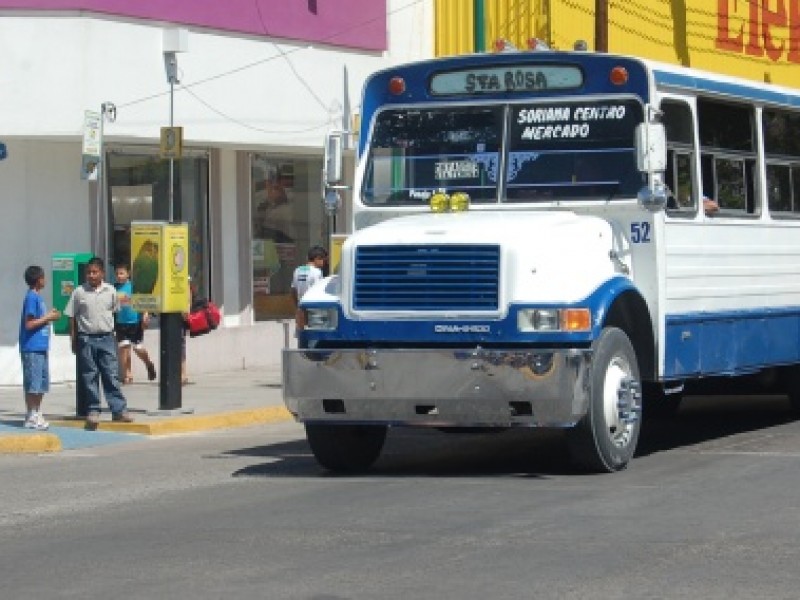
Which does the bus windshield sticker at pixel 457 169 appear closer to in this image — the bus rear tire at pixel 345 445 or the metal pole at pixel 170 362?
the bus rear tire at pixel 345 445

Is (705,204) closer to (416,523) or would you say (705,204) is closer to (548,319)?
(548,319)

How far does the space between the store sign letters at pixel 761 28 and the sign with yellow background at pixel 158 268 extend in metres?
19.5

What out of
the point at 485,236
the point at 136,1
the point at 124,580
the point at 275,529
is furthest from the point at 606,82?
the point at 136,1

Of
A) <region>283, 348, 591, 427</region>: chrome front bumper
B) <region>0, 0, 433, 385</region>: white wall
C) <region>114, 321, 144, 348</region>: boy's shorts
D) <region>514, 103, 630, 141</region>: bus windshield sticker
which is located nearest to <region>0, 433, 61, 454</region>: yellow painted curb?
<region>283, 348, 591, 427</region>: chrome front bumper

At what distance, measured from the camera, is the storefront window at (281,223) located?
26328 mm

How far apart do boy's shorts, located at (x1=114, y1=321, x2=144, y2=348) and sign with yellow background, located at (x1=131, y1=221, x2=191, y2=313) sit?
3510mm

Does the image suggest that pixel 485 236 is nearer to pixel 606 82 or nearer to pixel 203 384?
pixel 606 82

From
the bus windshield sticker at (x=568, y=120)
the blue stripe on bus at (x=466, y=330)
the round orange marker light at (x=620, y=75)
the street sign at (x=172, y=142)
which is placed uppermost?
the street sign at (x=172, y=142)

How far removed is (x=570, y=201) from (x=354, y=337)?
203 cm

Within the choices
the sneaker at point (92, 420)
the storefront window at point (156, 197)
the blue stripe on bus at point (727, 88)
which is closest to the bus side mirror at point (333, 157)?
the blue stripe on bus at point (727, 88)

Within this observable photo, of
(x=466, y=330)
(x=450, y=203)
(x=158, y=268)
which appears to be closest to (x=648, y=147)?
(x=450, y=203)

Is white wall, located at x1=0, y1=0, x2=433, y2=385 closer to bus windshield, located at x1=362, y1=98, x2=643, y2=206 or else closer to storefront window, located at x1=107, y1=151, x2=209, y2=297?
storefront window, located at x1=107, y1=151, x2=209, y2=297

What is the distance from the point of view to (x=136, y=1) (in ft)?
75.0

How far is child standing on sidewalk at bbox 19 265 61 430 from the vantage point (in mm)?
17844
